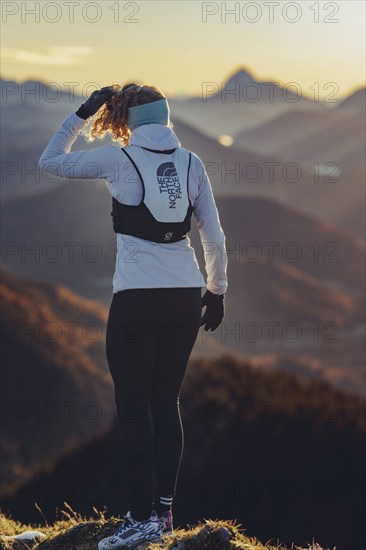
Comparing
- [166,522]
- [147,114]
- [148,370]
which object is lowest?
[166,522]

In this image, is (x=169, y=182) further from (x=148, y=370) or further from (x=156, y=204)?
(x=148, y=370)

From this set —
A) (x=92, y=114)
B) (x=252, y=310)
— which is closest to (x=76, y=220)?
(x=252, y=310)

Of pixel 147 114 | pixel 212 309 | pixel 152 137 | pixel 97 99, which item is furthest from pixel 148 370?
pixel 97 99

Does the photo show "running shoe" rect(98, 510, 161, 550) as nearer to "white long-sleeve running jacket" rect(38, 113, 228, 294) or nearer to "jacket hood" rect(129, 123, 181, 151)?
"white long-sleeve running jacket" rect(38, 113, 228, 294)

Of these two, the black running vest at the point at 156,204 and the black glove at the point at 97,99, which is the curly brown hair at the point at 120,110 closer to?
the black glove at the point at 97,99

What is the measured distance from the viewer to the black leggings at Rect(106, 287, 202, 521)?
4703 millimetres

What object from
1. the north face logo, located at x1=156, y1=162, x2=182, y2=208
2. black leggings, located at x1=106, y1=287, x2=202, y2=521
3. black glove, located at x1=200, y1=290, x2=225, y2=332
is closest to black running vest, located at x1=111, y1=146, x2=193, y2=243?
the north face logo, located at x1=156, y1=162, x2=182, y2=208

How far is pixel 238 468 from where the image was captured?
15.8 m

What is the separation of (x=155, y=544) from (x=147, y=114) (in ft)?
8.15

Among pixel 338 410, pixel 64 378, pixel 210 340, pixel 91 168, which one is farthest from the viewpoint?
pixel 210 340

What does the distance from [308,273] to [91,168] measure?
94.6 meters

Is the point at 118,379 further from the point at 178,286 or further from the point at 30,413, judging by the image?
the point at 30,413

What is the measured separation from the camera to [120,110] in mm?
4758

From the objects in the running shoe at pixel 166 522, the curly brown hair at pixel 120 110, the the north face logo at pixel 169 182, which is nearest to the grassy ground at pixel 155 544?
the running shoe at pixel 166 522
